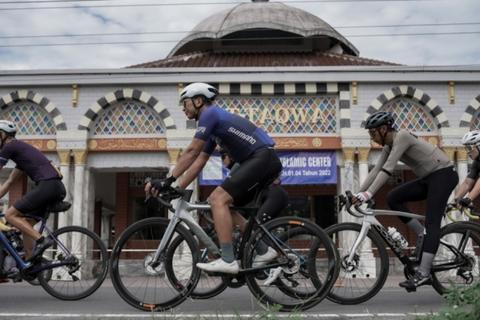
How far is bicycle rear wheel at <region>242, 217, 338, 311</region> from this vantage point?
437 cm

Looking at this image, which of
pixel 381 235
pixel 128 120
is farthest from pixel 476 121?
pixel 381 235

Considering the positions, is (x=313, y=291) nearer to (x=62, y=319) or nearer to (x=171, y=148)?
(x=62, y=319)

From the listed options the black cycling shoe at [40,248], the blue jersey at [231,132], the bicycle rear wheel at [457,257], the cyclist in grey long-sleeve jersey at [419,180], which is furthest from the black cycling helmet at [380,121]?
the black cycling shoe at [40,248]

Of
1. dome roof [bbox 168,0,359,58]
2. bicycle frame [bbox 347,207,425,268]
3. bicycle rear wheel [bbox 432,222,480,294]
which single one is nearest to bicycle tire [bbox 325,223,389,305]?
bicycle frame [bbox 347,207,425,268]

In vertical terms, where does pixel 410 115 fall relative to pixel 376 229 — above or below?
above

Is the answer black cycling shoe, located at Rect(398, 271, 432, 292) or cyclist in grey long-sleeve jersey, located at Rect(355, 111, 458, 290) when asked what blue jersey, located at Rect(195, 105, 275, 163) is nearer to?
cyclist in grey long-sleeve jersey, located at Rect(355, 111, 458, 290)

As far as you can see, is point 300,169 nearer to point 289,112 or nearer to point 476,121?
point 289,112

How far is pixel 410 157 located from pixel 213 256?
7.30ft

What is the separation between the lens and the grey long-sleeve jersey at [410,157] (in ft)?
16.4

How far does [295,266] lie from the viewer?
447cm

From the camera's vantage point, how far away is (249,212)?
446 cm

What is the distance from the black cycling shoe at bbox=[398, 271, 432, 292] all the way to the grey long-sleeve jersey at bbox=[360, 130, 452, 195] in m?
0.87

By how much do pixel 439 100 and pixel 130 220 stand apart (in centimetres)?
1238

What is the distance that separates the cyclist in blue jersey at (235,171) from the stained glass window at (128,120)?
500 inches
